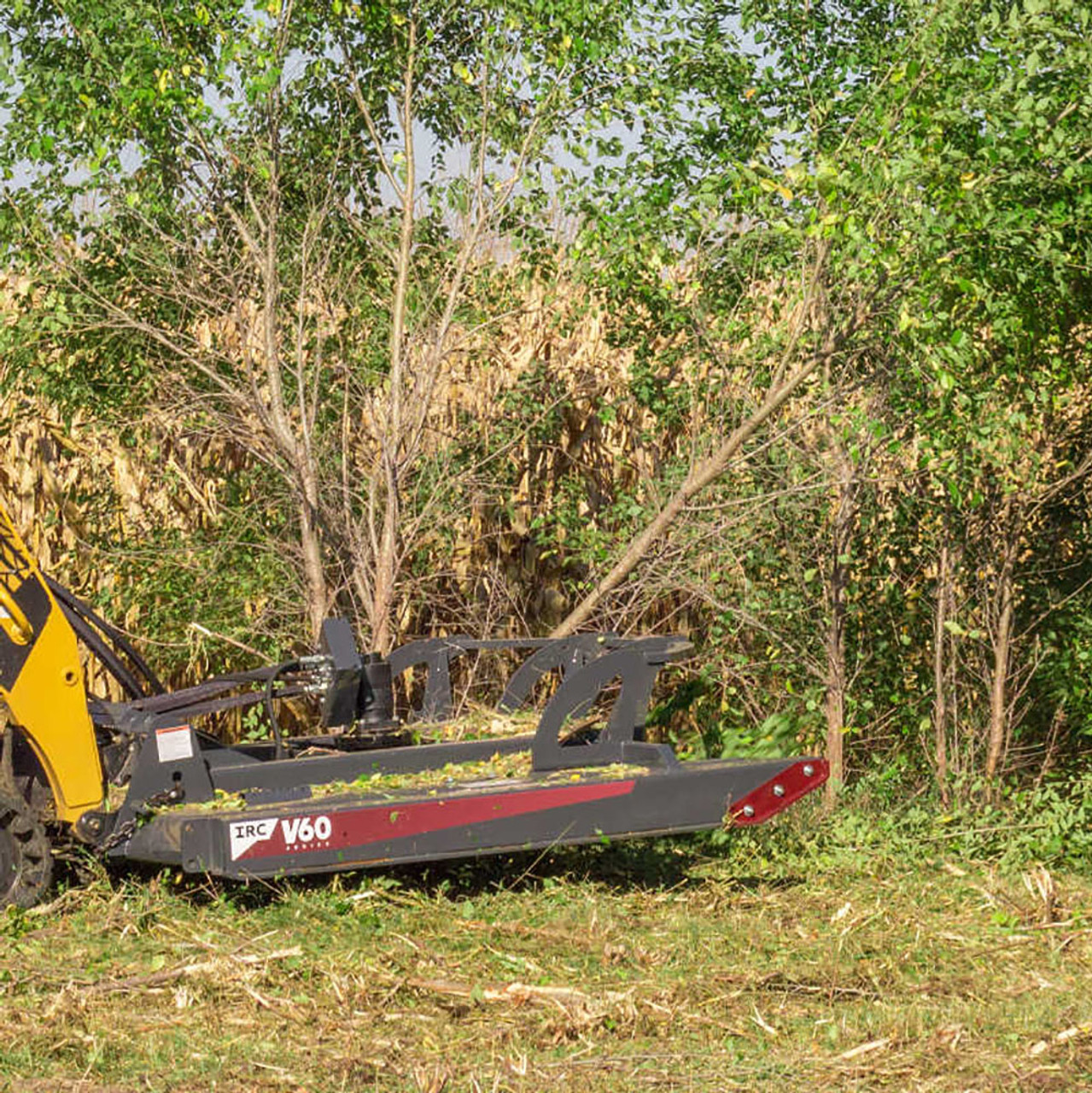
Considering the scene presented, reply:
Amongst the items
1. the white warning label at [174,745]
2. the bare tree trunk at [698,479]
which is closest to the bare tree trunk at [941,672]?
the bare tree trunk at [698,479]

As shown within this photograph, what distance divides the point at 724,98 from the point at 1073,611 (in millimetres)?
3335

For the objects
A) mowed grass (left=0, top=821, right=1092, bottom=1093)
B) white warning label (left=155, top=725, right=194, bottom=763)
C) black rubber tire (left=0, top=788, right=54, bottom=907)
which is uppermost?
white warning label (left=155, top=725, right=194, bottom=763)

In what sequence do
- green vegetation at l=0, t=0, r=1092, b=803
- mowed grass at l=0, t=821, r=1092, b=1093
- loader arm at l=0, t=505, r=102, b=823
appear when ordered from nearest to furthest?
mowed grass at l=0, t=821, r=1092, b=1093, loader arm at l=0, t=505, r=102, b=823, green vegetation at l=0, t=0, r=1092, b=803

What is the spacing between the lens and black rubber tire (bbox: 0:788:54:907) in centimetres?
717

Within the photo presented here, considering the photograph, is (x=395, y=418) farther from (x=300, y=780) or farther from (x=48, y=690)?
(x=48, y=690)

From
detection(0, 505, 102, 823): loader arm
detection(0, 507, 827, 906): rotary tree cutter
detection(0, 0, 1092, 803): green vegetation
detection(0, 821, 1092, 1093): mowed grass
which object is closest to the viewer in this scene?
detection(0, 821, 1092, 1093): mowed grass

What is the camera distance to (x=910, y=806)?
9312 millimetres

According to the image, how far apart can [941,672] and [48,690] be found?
4.65m

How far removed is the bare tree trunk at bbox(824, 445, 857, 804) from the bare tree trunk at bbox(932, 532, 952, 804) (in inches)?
19.3

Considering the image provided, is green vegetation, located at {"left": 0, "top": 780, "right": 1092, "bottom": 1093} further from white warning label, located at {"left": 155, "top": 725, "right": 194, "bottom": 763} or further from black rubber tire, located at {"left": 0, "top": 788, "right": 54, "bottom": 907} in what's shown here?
white warning label, located at {"left": 155, "top": 725, "right": 194, "bottom": 763}

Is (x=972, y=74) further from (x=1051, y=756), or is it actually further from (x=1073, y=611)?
(x=1051, y=756)

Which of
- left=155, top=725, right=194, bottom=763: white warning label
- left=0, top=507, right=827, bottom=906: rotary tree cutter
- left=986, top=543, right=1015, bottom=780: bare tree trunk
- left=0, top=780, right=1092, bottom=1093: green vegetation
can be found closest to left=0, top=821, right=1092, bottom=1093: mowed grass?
left=0, top=780, right=1092, bottom=1093: green vegetation

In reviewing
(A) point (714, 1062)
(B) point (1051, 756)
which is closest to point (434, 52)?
(B) point (1051, 756)

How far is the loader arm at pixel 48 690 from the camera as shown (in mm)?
7266
